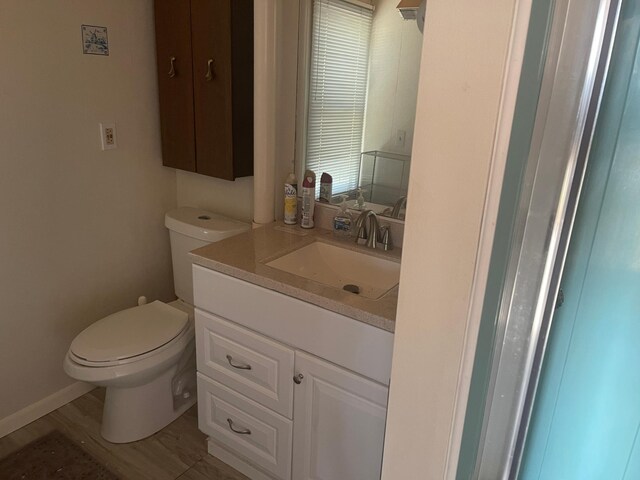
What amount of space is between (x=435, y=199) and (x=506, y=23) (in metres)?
0.22

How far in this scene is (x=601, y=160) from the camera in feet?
1.93

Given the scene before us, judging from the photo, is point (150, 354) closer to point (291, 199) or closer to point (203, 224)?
point (203, 224)

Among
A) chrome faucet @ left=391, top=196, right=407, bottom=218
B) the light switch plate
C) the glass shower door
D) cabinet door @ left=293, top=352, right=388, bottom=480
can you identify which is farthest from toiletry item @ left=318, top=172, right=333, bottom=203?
the glass shower door

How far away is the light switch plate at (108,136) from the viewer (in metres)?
1.96

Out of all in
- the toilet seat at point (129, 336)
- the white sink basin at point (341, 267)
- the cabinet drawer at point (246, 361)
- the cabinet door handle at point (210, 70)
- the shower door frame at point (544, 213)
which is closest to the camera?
the shower door frame at point (544, 213)

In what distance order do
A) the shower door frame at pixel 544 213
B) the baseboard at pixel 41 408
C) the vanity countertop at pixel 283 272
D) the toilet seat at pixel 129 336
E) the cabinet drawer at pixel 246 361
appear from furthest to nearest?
the baseboard at pixel 41 408, the toilet seat at pixel 129 336, the cabinet drawer at pixel 246 361, the vanity countertop at pixel 283 272, the shower door frame at pixel 544 213

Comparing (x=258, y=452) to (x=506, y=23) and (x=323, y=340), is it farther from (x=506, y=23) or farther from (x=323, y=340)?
(x=506, y=23)

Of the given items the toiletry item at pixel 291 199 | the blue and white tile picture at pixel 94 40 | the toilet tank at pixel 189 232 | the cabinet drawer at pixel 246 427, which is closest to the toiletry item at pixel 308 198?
the toiletry item at pixel 291 199

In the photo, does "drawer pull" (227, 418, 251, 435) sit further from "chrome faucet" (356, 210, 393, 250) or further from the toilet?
"chrome faucet" (356, 210, 393, 250)

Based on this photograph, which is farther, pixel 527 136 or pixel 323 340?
pixel 323 340

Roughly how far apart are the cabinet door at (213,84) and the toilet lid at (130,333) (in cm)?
59

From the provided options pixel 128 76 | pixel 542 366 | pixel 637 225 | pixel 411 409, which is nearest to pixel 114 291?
pixel 128 76

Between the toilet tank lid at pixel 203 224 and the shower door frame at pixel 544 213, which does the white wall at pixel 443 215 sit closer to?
the shower door frame at pixel 544 213

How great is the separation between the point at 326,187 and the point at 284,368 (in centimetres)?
71
